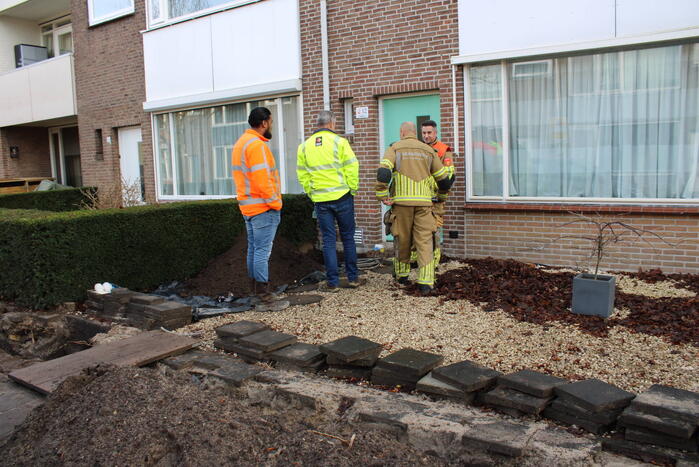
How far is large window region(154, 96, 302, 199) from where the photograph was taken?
11.3m

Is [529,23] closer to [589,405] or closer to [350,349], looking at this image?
[350,349]

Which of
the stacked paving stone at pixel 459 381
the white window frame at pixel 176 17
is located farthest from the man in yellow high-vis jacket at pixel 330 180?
the white window frame at pixel 176 17

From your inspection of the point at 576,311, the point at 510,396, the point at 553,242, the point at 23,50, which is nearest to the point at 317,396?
the point at 510,396

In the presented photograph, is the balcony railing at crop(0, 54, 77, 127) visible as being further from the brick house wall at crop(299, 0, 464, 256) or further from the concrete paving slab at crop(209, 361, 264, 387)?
the concrete paving slab at crop(209, 361, 264, 387)

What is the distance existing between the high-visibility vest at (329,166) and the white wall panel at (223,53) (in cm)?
373

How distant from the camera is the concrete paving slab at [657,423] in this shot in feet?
10.4

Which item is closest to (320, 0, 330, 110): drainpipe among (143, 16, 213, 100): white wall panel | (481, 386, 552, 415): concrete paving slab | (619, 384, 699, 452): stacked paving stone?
(143, 16, 213, 100): white wall panel

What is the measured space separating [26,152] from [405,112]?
14.9 metres

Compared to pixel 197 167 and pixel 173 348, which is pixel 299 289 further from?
pixel 197 167

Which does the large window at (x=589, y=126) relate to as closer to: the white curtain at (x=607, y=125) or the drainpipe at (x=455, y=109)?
the white curtain at (x=607, y=125)

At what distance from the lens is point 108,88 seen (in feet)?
48.0

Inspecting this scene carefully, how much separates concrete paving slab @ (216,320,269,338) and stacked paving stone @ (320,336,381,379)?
0.93 m

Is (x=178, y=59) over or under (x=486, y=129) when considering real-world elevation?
over

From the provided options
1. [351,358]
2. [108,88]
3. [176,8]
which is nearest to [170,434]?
[351,358]
